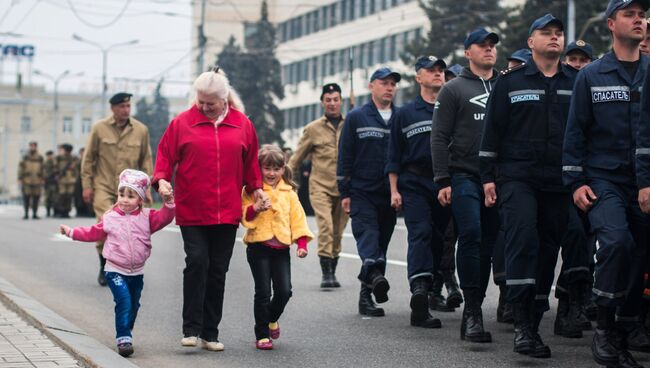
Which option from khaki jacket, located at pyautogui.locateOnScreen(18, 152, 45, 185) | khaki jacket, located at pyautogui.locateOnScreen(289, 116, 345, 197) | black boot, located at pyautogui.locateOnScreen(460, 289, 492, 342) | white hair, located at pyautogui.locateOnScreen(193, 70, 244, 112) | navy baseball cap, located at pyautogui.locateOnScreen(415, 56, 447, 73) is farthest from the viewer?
khaki jacket, located at pyautogui.locateOnScreen(18, 152, 45, 185)

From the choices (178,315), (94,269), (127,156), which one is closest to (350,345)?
(178,315)

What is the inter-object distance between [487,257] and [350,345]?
47.0 inches

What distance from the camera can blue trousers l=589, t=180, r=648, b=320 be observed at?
23.1 ft

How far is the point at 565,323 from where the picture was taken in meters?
9.05

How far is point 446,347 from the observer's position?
27.8 ft

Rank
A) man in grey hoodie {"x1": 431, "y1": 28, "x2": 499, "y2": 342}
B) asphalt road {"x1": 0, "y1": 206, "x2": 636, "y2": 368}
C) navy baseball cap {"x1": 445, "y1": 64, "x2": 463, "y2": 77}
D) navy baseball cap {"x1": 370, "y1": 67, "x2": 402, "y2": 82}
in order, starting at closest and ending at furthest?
asphalt road {"x1": 0, "y1": 206, "x2": 636, "y2": 368} → man in grey hoodie {"x1": 431, "y1": 28, "x2": 499, "y2": 342} → navy baseball cap {"x1": 370, "y1": 67, "x2": 402, "y2": 82} → navy baseball cap {"x1": 445, "y1": 64, "x2": 463, "y2": 77}

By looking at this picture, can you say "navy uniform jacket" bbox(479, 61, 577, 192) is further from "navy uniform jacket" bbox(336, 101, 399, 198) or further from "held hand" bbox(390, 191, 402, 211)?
"navy uniform jacket" bbox(336, 101, 399, 198)

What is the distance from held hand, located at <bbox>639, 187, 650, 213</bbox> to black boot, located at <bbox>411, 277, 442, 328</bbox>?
2.73 m

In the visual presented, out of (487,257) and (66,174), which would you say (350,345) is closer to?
(487,257)

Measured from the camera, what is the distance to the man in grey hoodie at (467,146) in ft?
29.8

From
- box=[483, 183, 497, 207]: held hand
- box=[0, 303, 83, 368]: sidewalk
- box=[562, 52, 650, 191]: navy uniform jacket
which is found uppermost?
box=[562, 52, 650, 191]: navy uniform jacket

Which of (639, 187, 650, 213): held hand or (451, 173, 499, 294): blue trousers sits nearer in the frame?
(639, 187, 650, 213): held hand

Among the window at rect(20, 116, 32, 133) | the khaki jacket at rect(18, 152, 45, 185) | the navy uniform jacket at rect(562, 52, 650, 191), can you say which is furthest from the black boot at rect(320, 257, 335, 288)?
the window at rect(20, 116, 32, 133)

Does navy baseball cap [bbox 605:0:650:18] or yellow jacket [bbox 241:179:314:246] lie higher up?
navy baseball cap [bbox 605:0:650:18]
